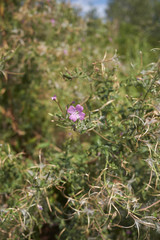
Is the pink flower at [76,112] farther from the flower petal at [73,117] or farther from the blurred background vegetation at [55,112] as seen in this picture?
the blurred background vegetation at [55,112]

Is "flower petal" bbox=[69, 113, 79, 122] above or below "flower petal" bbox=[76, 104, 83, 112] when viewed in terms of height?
below

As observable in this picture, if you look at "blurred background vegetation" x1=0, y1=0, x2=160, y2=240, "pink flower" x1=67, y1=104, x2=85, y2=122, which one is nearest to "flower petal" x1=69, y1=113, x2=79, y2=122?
"pink flower" x1=67, y1=104, x2=85, y2=122

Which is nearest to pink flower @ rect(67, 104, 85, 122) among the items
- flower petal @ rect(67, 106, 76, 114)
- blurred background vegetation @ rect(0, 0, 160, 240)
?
flower petal @ rect(67, 106, 76, 114)

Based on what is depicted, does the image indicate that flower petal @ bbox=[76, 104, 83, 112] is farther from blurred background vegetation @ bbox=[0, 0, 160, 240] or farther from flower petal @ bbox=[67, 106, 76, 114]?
blurred background vegetation @ bbox=[0, 0, 160, 240]

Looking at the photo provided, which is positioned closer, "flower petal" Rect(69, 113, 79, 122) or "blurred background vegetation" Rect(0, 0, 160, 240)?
"flower petal" Rect(69, 113, 79, 122)

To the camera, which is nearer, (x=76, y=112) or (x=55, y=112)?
(x=76, y=112)

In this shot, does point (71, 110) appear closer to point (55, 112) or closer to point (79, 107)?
point (79, 107)

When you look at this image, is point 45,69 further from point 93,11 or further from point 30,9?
point 93,11

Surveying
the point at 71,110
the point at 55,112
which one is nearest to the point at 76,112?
the point at 71,110

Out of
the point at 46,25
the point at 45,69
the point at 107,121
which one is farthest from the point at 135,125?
the point at 46,25
